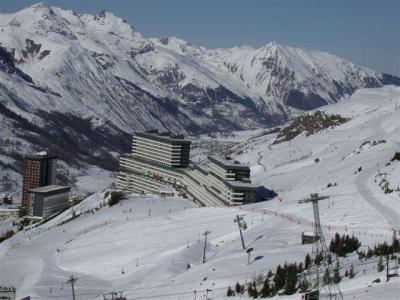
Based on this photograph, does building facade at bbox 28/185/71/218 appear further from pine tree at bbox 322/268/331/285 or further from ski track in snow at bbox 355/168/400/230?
pine tree at bbox 322/268/331/285

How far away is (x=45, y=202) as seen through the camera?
593 feet

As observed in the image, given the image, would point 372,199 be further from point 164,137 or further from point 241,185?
point 164,137

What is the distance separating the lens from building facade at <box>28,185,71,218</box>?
179625mm

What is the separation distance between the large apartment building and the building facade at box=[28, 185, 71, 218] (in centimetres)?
1719

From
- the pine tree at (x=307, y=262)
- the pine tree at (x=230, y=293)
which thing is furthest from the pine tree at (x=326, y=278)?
the pine tree at (x=230, y=293)

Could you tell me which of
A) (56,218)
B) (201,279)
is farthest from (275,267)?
(56,218)

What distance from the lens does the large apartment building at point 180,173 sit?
4653 inches

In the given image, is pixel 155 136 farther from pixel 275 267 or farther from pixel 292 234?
pixel 275 267

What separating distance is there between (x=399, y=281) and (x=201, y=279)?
22.8m

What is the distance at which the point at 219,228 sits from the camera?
309ft

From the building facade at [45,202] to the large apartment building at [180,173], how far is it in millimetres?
17195

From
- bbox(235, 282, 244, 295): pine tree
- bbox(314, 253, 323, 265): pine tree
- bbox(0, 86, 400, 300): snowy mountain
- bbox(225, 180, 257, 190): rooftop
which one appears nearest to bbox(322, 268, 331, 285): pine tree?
bbox(0, 86, 400, 300): snowy mountain

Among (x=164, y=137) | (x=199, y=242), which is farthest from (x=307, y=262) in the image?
(x=164, y=137)

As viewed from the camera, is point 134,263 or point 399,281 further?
point 134,263
